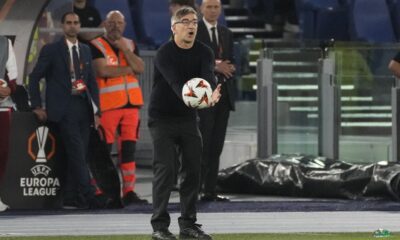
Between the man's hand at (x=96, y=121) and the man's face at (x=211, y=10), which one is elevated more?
the man's face at (x=211, y=10)

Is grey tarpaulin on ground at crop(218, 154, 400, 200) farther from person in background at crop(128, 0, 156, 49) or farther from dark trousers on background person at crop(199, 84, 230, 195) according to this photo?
person in background at crop(128, 0, 156, 49)

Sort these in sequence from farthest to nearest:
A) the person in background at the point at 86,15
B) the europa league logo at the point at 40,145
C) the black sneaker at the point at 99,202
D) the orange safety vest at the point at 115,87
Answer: the person in background at the point at 86,15 < the orange safety vest at the point at 115,87 < the europa league logo at the point at 40,145 < the black sneaker at the point at 99,202

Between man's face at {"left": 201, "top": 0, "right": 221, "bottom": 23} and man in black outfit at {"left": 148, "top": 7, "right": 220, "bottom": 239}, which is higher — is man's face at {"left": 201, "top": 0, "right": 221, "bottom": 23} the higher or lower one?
the higher one

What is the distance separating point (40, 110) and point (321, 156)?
15.0 feet

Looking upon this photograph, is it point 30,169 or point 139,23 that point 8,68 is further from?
point 139,23

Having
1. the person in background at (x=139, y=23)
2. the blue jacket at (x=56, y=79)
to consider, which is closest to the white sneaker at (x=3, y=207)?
the blue jacket at (x=56, y=79)

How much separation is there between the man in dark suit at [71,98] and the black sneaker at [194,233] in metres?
3.15

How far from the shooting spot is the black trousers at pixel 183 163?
1243 centimetres

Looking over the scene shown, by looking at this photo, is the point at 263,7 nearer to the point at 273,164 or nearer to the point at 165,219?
the point at 273,164

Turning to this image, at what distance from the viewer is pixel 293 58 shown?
19.2 m

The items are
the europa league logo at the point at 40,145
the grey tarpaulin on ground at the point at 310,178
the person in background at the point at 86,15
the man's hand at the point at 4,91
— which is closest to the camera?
the man's hand at the point at 4,91

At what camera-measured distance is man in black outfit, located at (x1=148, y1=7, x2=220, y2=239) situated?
40.7 ft

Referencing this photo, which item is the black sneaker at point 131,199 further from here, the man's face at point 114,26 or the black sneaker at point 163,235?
the black sneaker at point 163,235

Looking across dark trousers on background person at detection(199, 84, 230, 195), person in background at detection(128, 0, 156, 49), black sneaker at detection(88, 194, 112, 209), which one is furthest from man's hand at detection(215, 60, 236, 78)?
person in background at detection(128, 0, 156, 49)
